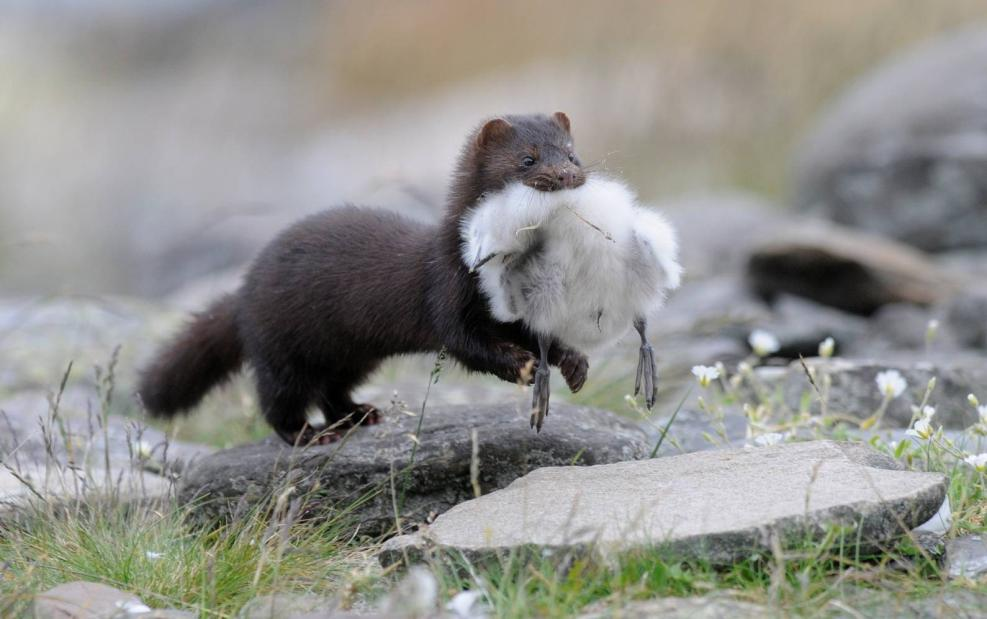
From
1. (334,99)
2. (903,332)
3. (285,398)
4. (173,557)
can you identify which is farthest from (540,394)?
(334,99)

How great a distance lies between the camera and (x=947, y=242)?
10.3 meters

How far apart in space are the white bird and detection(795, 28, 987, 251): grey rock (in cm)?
675

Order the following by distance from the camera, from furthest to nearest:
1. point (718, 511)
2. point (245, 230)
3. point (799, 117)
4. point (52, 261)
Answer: point (52, 261)
point (799, 117)
point (245, 230)
point (718, 511)

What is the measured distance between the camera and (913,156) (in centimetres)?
1027

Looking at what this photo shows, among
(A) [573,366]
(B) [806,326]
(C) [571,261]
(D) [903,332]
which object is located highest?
(C) [571,261]

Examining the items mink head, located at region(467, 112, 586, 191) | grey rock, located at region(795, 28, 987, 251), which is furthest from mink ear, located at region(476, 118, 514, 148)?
grey rock, located at region(795, 28, 987, 251)

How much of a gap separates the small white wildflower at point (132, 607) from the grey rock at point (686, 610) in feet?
3.92

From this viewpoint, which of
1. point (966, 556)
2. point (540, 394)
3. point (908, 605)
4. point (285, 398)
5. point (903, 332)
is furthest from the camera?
point (903, 332)

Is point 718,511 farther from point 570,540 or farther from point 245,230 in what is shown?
point 245,230

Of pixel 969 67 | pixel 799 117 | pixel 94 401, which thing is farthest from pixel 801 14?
pixel 94 401

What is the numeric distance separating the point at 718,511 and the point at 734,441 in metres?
1.71

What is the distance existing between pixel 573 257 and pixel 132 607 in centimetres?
168

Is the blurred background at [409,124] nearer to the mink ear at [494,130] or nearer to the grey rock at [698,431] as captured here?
the mink ear at [494,130]

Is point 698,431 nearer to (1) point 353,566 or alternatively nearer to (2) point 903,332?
(1) point 353,566
